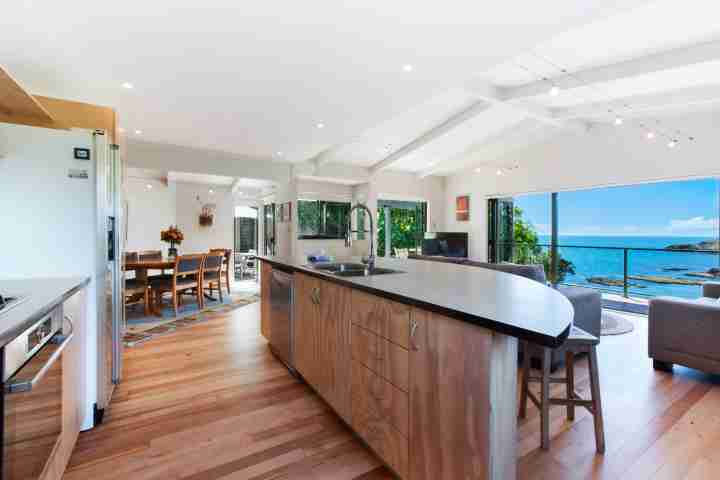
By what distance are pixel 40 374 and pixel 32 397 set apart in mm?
67

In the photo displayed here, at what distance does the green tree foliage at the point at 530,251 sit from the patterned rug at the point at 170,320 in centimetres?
551

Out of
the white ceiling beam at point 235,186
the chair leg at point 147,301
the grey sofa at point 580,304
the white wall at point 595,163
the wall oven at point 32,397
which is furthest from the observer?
the white ceiling beam at point 235,186

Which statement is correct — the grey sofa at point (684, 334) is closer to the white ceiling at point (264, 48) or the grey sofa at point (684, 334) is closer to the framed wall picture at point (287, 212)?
the white ceiling at point (264, 48)

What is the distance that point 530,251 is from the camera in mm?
7145

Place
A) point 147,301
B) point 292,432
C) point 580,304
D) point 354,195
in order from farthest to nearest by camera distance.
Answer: point 354,195
point 147,301
point 580,304
point 292,432

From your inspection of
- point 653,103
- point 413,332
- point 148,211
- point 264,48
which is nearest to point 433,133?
point 653,103

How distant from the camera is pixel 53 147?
1.83 metres

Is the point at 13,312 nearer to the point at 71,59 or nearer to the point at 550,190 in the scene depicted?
the point at 71,59

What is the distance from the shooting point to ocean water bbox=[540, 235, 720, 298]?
5.27m

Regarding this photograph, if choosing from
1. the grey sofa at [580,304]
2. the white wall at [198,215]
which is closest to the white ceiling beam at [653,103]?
the grey sofa at [580,304]

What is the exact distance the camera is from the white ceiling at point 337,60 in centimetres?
235

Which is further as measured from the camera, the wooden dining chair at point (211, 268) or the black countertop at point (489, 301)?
the wooden dining chair at point (211, 268)

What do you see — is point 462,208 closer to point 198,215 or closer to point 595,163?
point 595,163

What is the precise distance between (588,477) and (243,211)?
9.14 m
